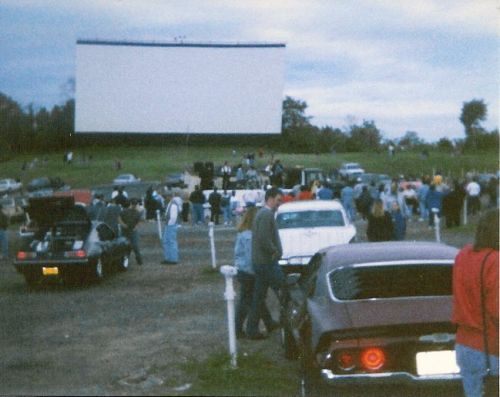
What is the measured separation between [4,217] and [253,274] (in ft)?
41.5

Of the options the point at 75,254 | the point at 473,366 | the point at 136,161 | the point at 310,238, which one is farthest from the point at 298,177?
the point at 473,366

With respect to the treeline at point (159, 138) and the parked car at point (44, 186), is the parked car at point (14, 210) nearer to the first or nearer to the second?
the parked car at point (44, 186)

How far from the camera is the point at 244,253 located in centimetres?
1069

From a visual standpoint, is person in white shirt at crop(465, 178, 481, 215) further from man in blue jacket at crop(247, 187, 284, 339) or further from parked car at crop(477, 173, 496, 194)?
man in blue jacket at crop(247, 187, 284, 339)

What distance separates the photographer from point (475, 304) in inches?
202

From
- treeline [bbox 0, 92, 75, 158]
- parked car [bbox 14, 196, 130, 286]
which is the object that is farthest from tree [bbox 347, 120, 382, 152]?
parked car [bbox 14, 196, 130, 286]

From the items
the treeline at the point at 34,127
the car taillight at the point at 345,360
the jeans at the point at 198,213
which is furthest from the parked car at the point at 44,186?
the car taillight at the point at 345,360

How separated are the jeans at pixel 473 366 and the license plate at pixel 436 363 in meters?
1.23

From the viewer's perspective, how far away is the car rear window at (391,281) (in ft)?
23.7

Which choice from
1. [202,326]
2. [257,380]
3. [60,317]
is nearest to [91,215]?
[60,317]

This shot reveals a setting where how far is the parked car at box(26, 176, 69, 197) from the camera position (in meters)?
29.7

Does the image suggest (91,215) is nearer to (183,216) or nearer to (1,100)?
(1,100)

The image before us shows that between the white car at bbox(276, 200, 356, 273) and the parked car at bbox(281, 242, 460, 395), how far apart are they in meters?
7.06

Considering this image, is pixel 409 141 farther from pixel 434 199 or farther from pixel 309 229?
pixel 309 229
